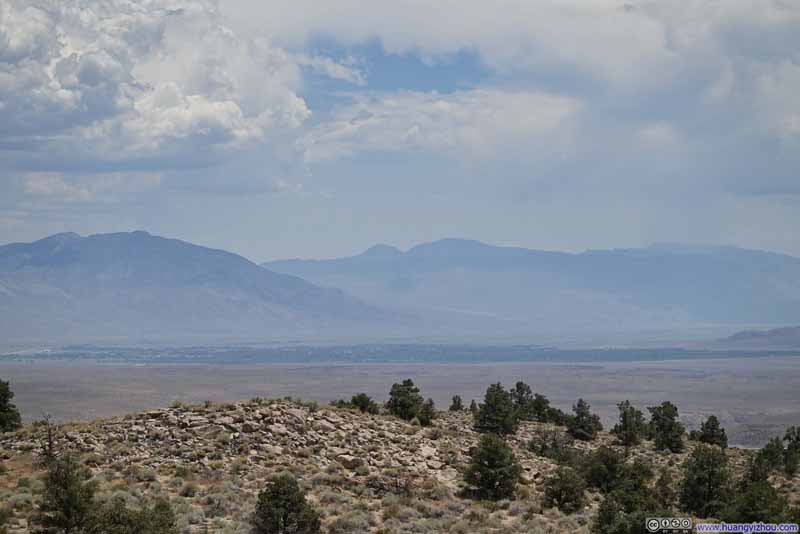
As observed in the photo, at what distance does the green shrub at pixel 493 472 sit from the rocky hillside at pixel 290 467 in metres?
0.60

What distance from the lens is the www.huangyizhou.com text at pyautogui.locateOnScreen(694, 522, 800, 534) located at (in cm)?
2166

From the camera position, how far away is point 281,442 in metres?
33.0

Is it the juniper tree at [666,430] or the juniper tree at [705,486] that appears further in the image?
the juniper tree at [666,430]

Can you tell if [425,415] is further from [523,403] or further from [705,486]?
[523,403]

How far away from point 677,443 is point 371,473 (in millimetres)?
21742

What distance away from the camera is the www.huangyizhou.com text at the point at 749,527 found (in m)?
21.7

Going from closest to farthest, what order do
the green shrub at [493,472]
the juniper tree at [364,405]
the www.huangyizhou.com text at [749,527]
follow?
the www.huangyizhou.com text at [749,527]
the green shrub at [493,472]
the juniper tree at [364,405]

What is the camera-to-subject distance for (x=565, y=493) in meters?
29.3

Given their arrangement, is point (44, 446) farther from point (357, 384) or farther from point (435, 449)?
point (357, 384)

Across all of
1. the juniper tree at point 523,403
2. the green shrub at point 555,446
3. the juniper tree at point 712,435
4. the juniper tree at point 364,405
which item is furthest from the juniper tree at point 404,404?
the juniper tree at point 712,435

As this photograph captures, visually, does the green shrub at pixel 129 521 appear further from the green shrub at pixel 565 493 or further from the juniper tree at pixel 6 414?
the juniper tree at pixel 6 414

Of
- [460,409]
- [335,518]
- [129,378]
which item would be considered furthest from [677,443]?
[129,378]

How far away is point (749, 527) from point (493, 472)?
941 centimetres

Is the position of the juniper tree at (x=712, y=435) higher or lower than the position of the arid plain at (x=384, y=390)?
higher
